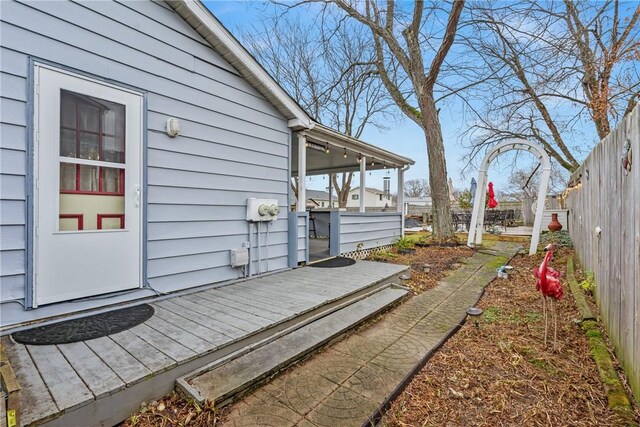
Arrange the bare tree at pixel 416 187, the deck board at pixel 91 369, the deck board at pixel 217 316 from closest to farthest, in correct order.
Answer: the deck board at pixel 91 369, the deck board at pixel 217 316, the bare tree at pixel 416 187

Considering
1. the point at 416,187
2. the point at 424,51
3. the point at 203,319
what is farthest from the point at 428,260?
the point at 416,187

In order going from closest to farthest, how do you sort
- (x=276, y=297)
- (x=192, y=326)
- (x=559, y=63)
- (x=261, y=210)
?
(x=192, y=326) < (x=276, y=297) < (x=261, y=210) < (x=559, y=63)

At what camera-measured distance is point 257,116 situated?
437 centimetres

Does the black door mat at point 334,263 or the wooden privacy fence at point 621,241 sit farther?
the black door mat at point 334,263

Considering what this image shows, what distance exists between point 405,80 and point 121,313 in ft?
35.0

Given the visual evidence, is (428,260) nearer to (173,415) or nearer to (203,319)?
(203,319)

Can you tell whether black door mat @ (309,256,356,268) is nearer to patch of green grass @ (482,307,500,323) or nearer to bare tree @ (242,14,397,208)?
patch of green grass @ (482,307,500,323)

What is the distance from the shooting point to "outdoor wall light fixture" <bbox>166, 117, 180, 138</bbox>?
3371 mm

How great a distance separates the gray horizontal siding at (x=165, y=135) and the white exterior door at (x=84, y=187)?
0.12m

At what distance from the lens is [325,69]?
1458cm

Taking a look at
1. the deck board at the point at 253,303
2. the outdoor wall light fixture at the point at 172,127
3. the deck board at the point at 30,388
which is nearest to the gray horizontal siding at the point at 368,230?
the deck board at the point at 253,303

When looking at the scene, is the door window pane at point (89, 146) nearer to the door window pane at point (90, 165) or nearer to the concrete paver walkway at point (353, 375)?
the door window pane at point (90, 165)

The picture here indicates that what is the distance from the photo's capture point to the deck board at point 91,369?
65.7 inches

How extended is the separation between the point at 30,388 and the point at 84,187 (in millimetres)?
1813
